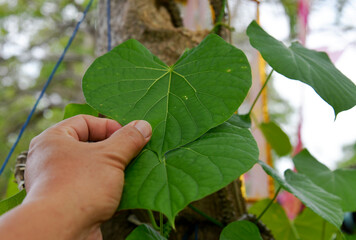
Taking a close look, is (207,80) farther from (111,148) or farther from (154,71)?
(111,148)

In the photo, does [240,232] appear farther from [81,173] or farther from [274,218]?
[274,218]

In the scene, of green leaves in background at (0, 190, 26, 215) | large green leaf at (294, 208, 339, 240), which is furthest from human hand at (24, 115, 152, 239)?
large green leaf at (294, 208, 339, 240)

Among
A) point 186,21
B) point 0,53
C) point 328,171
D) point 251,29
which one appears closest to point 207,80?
point 251,29

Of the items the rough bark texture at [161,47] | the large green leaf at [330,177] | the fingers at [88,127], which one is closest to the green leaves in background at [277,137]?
the large green leaf at [330,177]

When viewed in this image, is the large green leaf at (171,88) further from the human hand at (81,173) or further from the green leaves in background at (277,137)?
the green leaves in background at (277,137)

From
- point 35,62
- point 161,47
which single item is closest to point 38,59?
point 35,62
